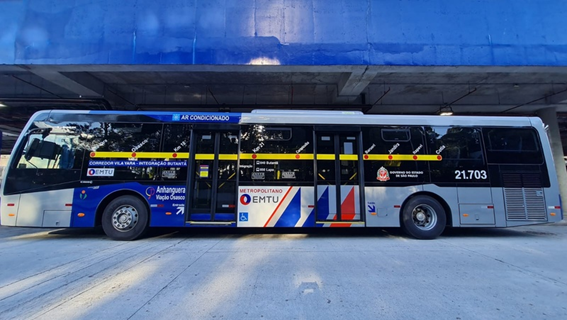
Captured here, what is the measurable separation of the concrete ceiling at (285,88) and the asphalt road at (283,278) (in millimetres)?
5741

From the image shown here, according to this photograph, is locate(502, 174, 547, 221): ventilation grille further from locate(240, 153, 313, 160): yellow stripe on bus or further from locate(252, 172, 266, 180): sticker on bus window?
locate(252, 172, 266, 180): sticker on bus window

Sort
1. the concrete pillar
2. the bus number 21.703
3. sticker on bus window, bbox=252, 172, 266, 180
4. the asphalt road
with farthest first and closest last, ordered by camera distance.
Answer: the concrete pillar, the bus number 21.703, sticker on bus window, bbox=252, 172, 266, 180, the asphalt road

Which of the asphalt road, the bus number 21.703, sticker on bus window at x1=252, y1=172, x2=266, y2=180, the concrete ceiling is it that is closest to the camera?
the asphalt road

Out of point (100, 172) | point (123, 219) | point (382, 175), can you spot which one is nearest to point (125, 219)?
point (123, 219)

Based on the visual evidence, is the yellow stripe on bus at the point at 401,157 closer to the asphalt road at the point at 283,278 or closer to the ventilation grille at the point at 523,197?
the ventilation grille at the point at 523,197

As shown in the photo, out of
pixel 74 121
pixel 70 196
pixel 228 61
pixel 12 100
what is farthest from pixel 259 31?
pixel 12 100

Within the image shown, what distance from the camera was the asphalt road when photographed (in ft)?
9.16

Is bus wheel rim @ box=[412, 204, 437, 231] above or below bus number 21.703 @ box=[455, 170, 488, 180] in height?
below

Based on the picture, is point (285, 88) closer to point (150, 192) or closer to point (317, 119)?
point (317, 119)

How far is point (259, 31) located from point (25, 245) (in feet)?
28.0

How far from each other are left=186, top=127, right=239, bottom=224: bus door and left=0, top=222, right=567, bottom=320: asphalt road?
2.12ft

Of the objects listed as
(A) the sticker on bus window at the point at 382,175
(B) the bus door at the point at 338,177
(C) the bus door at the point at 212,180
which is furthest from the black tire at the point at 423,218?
(C) the bus door at the point at 212,180

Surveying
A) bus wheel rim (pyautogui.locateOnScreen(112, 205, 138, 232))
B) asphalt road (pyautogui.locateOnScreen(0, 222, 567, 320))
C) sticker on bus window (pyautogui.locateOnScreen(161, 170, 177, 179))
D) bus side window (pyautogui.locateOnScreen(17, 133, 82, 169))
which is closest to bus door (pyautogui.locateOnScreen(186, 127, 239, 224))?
sticker on bus window (pyautogui.locateOnScreen(161, 170, 177, 179))

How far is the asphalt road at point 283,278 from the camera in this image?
9.16 ft
